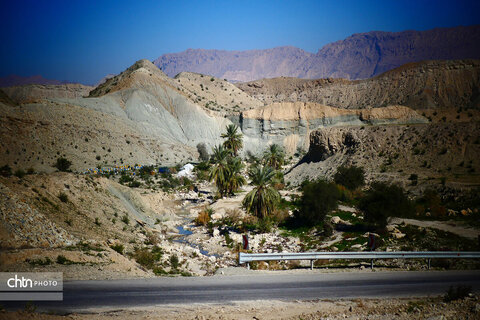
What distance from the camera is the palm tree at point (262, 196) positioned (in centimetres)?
3002

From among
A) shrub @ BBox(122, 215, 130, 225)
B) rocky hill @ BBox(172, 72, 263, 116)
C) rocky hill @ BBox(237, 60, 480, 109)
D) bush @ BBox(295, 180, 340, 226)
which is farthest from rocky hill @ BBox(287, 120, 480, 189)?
rocky hill @ BBox(172, 72, 263, 116)

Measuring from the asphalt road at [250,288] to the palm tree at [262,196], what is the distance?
16938mm

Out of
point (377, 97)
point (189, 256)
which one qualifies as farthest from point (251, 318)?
point (377, 97)

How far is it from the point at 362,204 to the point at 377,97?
308 ft

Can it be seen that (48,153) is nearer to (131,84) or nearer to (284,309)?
(131,84)

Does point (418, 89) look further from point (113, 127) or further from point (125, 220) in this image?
point (125, 220)

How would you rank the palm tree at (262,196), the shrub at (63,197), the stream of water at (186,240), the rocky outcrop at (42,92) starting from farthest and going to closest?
1. the rocky outcrop at (42,92)
2. the palm tree at (262,196)
3. the stream of water at (186,240)
4. the shrub at (63,197)

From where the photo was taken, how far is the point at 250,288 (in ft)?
36.1

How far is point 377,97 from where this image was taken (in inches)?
4257

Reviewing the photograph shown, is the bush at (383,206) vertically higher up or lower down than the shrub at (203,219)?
higher up

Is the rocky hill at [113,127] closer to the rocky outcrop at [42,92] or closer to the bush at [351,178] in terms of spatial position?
the rocky outcrop at [42,92]

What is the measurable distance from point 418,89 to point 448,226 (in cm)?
9035

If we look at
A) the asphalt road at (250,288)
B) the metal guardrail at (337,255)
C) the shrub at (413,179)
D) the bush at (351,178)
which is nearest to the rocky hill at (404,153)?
the shrub at (413,179)

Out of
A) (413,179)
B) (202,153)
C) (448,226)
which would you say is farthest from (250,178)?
(202,153)
